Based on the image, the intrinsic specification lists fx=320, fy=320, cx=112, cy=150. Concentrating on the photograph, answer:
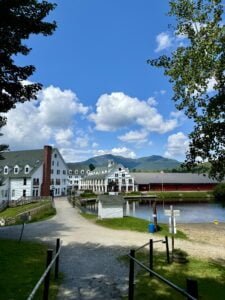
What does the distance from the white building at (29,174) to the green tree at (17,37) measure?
6110 centimetres

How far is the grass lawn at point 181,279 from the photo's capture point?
35.5 ft

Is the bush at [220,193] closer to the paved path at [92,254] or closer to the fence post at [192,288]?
the paved path at [92,254]

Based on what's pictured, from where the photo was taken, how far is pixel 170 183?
113m

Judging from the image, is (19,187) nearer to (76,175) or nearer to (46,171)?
(46,171)

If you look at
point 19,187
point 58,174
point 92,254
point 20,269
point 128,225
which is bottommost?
point 128,225

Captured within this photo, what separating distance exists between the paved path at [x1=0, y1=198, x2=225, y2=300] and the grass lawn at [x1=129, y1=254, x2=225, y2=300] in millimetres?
768

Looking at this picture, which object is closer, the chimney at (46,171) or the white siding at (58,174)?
the chimney at (46,171)

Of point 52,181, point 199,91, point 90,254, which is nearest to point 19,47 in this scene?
point 199,91

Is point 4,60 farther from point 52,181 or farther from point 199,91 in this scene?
point 52,181

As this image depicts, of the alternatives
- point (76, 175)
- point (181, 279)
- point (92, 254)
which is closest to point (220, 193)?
point (76, 175)

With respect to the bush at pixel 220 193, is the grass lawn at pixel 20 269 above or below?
below

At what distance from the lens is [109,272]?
44.4 feet

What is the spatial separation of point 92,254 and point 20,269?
4619 mm

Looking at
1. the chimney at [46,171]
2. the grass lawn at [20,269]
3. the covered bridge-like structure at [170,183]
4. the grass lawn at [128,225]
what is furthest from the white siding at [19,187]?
the grass lawn at [20,269]
